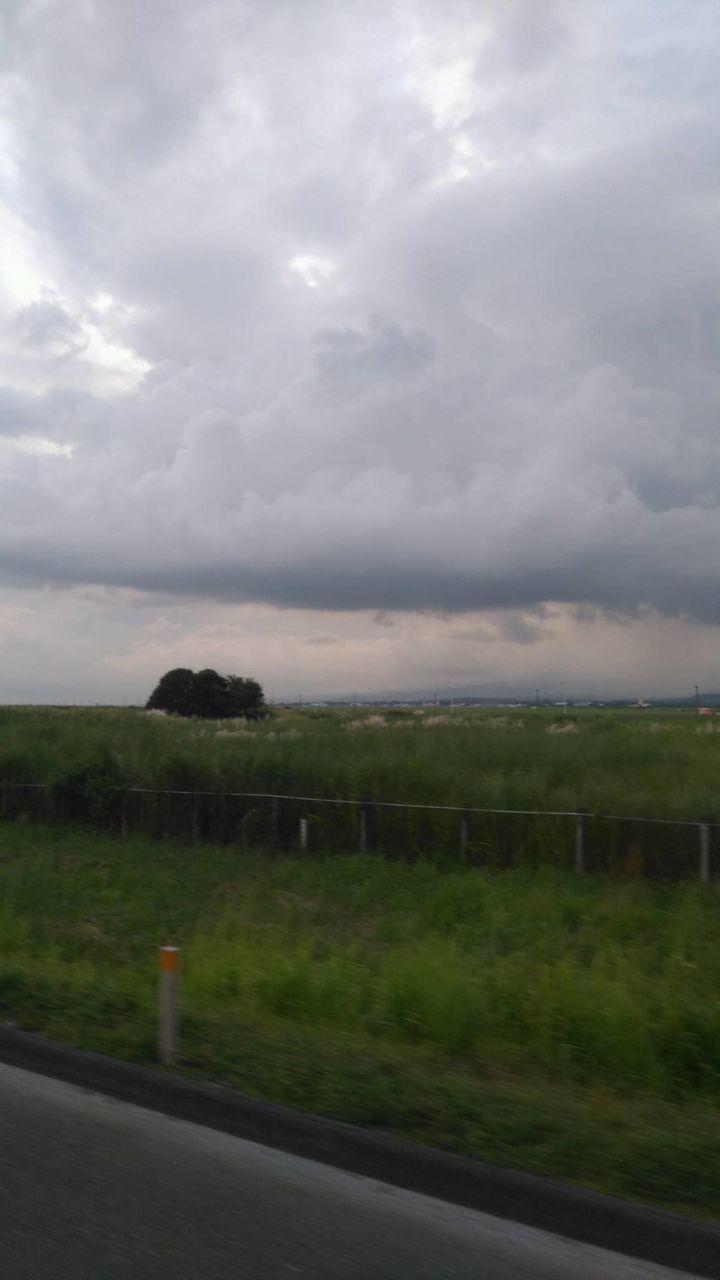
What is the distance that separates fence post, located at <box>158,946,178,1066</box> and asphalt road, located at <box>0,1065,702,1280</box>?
885 mm

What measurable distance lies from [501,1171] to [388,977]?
4972 mm

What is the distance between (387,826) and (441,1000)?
42.5 ft

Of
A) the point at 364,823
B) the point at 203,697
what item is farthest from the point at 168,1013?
the point at 203,697

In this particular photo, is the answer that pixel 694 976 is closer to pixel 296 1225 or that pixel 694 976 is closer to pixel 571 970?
pixel 571 970

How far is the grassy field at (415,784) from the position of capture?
65.3ft

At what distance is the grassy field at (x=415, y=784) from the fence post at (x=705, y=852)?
8.6 inches

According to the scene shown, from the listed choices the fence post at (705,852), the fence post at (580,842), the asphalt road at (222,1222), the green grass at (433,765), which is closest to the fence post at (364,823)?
the green grass at (433,765)

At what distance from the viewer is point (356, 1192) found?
5.49 meters

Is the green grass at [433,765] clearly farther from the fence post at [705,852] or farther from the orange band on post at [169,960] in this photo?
the orange band on post at [169,960]

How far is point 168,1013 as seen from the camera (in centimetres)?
728

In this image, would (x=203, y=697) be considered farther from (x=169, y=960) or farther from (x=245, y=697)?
(x=169, y=960)

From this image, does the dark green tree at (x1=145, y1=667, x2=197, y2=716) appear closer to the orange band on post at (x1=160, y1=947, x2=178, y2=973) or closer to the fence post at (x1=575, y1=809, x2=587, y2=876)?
the fence post at (x1=575, y1=809, x2=587, y2=876)

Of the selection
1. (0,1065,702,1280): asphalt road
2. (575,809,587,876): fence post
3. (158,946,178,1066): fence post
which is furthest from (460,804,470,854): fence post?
(0,1065,702,1280): asphalt road

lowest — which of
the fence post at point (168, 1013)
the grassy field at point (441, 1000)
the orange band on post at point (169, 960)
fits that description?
the grassy field at point (441, 1000)
